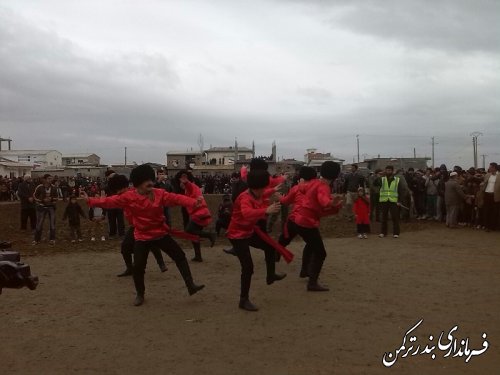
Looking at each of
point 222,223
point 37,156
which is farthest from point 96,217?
point 37,156

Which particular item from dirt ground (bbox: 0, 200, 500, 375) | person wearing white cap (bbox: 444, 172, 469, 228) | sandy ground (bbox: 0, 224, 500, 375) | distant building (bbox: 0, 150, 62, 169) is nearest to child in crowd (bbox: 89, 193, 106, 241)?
dirt ground (bbox: 0, 200, 500, 375)

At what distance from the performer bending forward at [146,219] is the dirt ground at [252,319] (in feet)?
1.26

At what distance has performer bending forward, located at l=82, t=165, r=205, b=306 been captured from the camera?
647 cm

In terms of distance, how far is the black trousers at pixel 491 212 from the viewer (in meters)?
13.4

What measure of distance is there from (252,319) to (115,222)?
27.2 feet

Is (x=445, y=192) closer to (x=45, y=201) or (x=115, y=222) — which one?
(x=115, y=222)

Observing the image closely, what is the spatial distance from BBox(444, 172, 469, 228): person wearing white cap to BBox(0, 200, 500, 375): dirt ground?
16.2ft

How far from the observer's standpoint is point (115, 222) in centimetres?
1319

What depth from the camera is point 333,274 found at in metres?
8.05

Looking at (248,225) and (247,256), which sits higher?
(248,225)

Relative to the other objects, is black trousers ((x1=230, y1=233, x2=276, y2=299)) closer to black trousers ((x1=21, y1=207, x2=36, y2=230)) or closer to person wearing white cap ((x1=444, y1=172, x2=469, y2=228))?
person wearing white cap ((x1=444, y1=172, x2=469, y2=228))

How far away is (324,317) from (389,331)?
825mm

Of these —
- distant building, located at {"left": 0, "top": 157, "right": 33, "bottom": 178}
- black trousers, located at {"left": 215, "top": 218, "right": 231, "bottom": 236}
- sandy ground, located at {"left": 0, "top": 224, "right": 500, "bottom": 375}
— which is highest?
distant building, located at {"left": 0, "top": 157, "right": 33, "bottom": 178}

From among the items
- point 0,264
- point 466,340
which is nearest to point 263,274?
point 466,340
